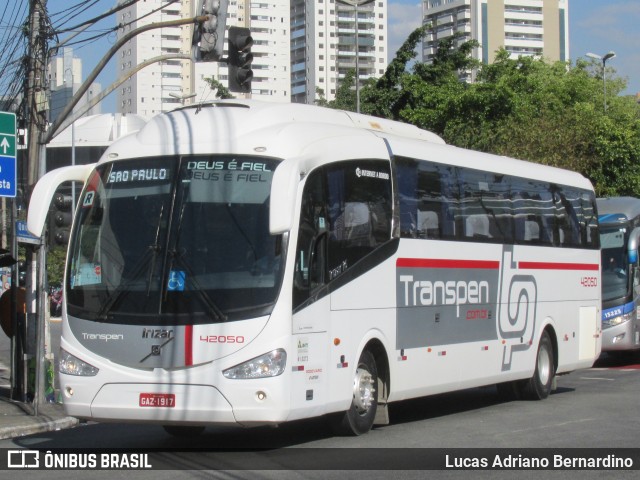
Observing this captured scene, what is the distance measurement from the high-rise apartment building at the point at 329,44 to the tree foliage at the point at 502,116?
99.4 metres

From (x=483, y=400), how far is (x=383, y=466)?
7.44m

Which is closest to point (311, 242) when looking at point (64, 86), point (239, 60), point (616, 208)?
point (239, 60)

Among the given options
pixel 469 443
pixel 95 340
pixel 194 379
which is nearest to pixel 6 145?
pixel 95 340

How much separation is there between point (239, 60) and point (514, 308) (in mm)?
5426

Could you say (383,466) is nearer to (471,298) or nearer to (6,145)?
(471,298)

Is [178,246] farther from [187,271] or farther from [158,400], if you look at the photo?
[158,400]

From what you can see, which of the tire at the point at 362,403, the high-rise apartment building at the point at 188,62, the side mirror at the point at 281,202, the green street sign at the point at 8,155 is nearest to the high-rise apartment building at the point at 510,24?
the high-rise apartment building at the point at 188,62

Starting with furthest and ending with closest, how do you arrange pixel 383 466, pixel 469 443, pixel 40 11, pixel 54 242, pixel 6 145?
pixel 40 11
pixel 6 145
pixel 54 242
pixel 469 443
pixel 383 466

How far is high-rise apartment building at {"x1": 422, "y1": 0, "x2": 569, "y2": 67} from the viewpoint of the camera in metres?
154

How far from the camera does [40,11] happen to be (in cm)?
1641

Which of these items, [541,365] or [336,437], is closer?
[336,437]

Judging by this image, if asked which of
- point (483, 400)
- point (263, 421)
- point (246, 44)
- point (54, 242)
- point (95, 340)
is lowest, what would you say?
point (483, 400)

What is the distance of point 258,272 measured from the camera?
10.2 meters

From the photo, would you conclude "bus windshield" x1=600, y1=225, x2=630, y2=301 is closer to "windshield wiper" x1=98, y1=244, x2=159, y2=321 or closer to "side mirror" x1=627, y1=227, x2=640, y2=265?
"side mirror" x1=627, y1=227, x2=640, y2=265
